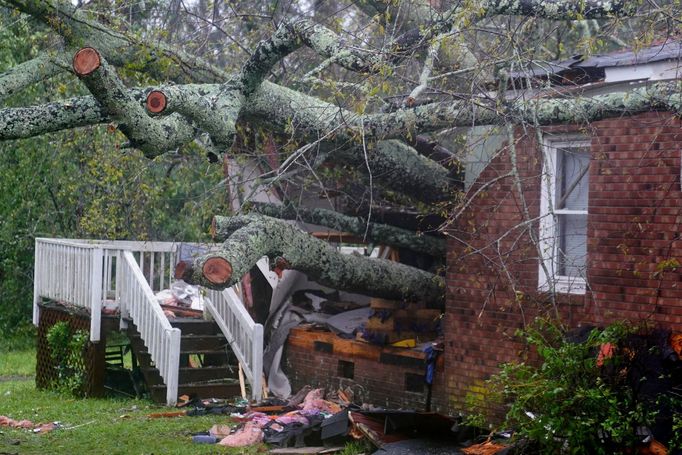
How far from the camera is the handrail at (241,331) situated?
487 inches

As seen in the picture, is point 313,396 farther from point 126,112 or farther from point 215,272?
point 126,112

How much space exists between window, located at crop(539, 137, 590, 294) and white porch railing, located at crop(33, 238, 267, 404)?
4511mm

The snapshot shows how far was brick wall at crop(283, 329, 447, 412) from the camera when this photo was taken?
11323mm

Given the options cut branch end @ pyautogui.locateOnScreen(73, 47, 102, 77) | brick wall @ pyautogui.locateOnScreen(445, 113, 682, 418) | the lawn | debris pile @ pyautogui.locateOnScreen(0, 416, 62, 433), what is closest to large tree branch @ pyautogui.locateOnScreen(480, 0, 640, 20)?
brick wall @ pyautogui.locateOnScreen(445, 113, 682, 418)

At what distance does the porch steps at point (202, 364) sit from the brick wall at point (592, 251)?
354cm

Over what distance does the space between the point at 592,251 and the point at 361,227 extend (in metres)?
3.50

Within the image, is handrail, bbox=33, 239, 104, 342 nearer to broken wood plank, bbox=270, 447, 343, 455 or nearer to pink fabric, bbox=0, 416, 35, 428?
pink fabric, bbox=0, 416, 35, 428

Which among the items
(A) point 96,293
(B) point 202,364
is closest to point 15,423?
(A) point 96,293

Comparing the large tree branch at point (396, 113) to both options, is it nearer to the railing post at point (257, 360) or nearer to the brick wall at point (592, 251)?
→ the brick wall at point (592, 251)

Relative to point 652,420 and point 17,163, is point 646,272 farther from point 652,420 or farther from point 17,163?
point 17,163

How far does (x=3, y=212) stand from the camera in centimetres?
2031

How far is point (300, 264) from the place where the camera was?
10367 mm

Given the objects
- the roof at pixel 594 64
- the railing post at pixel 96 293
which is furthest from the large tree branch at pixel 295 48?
the railing post at pixel 96 293

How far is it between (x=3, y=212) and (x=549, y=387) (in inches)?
625
